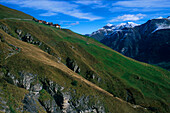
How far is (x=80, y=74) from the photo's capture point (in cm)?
8362

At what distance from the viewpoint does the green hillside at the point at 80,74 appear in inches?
2053

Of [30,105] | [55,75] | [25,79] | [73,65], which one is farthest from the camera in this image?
[73,65]

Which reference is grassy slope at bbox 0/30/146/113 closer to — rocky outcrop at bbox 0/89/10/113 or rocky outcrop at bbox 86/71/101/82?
rocky outcrop at bbox 0/89/10/113

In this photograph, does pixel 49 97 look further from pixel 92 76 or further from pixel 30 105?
pixel 92 76

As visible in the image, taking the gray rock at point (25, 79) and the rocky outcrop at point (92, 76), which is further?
the rocky outcrop at point (92, 76)

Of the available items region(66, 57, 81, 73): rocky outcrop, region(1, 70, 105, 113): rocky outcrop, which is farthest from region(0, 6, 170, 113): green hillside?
region(1, 70, 105, 113): rocky outcrop

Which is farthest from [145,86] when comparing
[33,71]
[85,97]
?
[33,71]

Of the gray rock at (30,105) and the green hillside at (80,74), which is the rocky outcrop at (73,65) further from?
the gray rock at (30,105)

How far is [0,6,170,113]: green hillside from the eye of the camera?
52.2 m

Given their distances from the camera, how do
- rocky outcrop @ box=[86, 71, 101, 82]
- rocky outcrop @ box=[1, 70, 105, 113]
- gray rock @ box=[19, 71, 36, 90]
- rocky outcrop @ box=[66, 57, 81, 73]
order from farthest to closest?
rocky outcrop @ box=[66, 57, 81, 73] < rocky outcrop @ box=[86, 71, 101, 82] < gray rock @ box=[19, 71, 36, 90] < rocky outcrop @ box=[1, 70, 105, 113]

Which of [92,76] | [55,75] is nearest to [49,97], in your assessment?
[55,75]

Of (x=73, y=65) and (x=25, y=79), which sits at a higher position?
(x=73, y=65)

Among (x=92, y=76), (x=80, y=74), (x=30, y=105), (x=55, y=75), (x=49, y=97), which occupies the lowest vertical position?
(x=49, y=97)

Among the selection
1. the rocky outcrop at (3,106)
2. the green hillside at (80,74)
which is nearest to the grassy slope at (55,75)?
the green hillside at (80,74)
